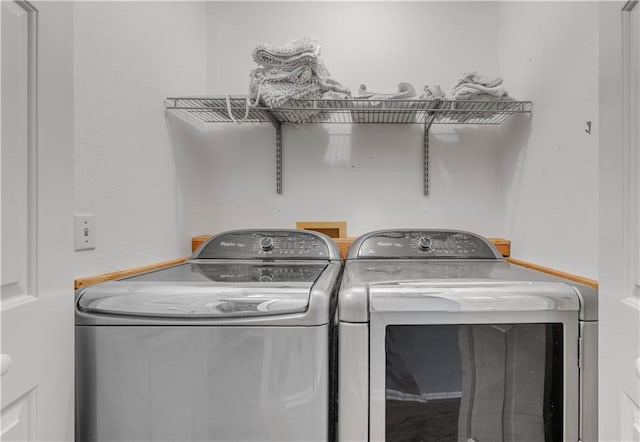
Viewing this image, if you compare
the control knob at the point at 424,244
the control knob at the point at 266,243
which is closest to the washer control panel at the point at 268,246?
the control knob at the point at 266,243

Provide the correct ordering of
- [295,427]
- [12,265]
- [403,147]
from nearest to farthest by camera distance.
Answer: [12,265] → [295,427] → [403,147]

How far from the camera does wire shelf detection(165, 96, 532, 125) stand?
1.50m

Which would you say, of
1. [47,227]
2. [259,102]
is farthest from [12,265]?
[259,102]

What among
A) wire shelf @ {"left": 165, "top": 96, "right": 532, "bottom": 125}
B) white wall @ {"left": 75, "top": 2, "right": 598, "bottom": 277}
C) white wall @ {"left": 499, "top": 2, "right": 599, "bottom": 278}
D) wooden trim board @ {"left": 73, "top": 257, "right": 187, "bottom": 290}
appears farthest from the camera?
wire shelf @ {"left": 165, "top": 96, "right": 532, "bottom": 125}

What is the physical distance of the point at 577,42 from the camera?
1.14 meters

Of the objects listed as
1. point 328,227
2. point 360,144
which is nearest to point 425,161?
point 360,144

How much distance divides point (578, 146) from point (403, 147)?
82 cm

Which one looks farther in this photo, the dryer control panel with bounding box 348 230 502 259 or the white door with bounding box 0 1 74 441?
the dryer control panel with bounding box 348 230 502 259

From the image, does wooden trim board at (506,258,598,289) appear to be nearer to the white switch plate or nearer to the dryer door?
the dryer door

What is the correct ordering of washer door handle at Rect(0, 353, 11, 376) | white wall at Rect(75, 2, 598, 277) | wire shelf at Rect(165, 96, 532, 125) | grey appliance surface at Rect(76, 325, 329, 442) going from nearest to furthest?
washer door handle at Rect(0, 353, 11, 376) < grey appliance surface at Rect(76, 325, 329, 442) < white wall at Rect(75, 2, 598, 277) < wire shelf at Rect(165, 96, 532, 125)

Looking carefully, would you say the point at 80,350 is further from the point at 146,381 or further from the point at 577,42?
the point at 577,42

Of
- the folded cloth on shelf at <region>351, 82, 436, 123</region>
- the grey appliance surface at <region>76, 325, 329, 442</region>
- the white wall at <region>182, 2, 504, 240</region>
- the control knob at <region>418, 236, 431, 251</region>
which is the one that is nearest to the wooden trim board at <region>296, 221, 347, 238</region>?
the white wall at <region>182, 2, 504, 240</region>

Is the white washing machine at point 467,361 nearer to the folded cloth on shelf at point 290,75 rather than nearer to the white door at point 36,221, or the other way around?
Answer: the white door at point 36,221

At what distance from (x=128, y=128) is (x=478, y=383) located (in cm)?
132
